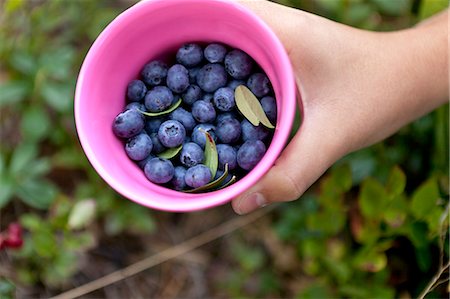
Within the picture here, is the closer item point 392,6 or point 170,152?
point 170,152

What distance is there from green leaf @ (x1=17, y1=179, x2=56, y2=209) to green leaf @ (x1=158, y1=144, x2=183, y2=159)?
1.71 feet

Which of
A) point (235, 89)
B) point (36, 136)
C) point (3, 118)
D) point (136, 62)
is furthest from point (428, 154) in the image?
point (3, 118)

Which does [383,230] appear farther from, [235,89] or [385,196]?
[235,89]

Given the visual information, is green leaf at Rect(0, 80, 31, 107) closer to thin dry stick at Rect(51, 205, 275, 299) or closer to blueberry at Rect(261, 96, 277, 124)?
thin dry stick at Rect(51, 205, 275, 299)

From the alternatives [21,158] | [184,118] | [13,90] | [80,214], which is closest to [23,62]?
[13,90]

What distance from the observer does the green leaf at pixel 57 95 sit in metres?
1.32

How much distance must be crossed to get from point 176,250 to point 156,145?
663 mm

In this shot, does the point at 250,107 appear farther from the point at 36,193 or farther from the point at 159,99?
the point at 36,193

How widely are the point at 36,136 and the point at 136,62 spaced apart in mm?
527

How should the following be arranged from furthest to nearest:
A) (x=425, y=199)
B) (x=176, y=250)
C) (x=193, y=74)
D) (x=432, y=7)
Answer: (x=176, y=250) < (x=432, y=7) < (x=425, y=199) < (x=193, y=74)

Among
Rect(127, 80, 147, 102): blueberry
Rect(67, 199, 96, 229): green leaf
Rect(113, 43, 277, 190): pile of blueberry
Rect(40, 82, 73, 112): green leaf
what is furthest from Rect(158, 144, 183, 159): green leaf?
Rect(40, 82, 73, 112): green leaf

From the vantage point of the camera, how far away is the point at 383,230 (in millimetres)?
1240

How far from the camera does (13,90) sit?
1308 mm

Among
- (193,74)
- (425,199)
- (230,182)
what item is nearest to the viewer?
(230,182)
